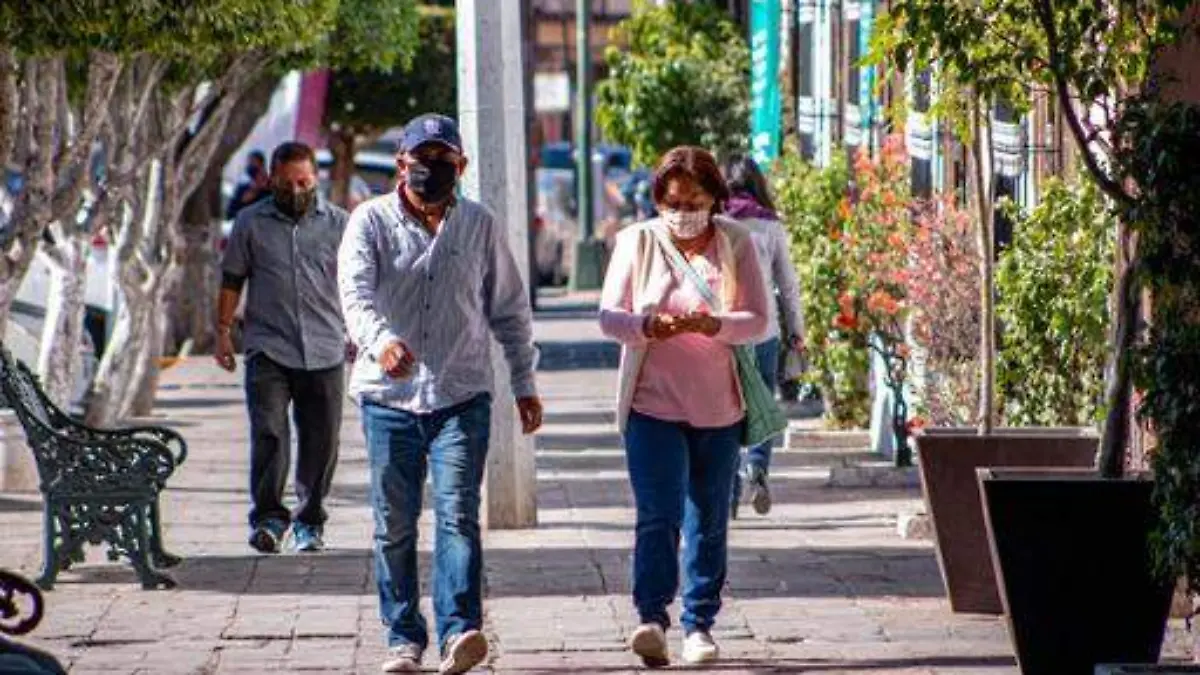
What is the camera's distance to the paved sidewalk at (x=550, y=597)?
11688 mm

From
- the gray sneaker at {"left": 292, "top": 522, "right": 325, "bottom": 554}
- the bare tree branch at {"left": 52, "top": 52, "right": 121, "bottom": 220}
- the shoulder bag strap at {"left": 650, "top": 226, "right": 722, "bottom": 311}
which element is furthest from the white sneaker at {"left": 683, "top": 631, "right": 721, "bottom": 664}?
the bare tree branch at {"left": 52, "top": 52, "right": 121, "bottom": 220}

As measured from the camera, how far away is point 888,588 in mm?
13609

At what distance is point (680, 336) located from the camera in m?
11.5

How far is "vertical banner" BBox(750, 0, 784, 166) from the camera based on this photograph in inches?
1025

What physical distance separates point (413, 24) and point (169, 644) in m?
12.4

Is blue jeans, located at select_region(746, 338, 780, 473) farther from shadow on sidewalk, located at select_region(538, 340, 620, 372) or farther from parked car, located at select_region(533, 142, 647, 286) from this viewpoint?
parked car, located at select_region(533, 142, 647, 286)

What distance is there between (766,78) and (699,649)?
49.6 feet

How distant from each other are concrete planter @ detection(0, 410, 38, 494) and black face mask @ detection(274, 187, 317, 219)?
393 cm

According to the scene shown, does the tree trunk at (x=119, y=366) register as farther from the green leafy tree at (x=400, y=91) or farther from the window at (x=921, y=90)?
the green leafy tree at (x=400, y=91)

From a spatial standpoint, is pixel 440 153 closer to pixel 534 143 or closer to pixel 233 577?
pixel 233 577

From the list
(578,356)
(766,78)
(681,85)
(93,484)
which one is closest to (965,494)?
(93,484)

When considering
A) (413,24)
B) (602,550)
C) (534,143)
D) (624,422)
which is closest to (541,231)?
(534,143)

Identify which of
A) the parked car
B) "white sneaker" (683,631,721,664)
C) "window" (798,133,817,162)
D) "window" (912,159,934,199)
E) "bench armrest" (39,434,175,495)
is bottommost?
the parked car

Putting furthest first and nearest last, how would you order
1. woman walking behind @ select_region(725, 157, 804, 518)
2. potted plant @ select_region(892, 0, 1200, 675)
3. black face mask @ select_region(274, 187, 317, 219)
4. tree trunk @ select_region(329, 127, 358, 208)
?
tree trunk @ select_region(329, 127, 358, 208), woman walking behind @ select_region(725, 157, 804, 518), black face mask @ select_region(274, 187, 317, 219), potted plant @ select_region(892, 0, 1200, 675)
